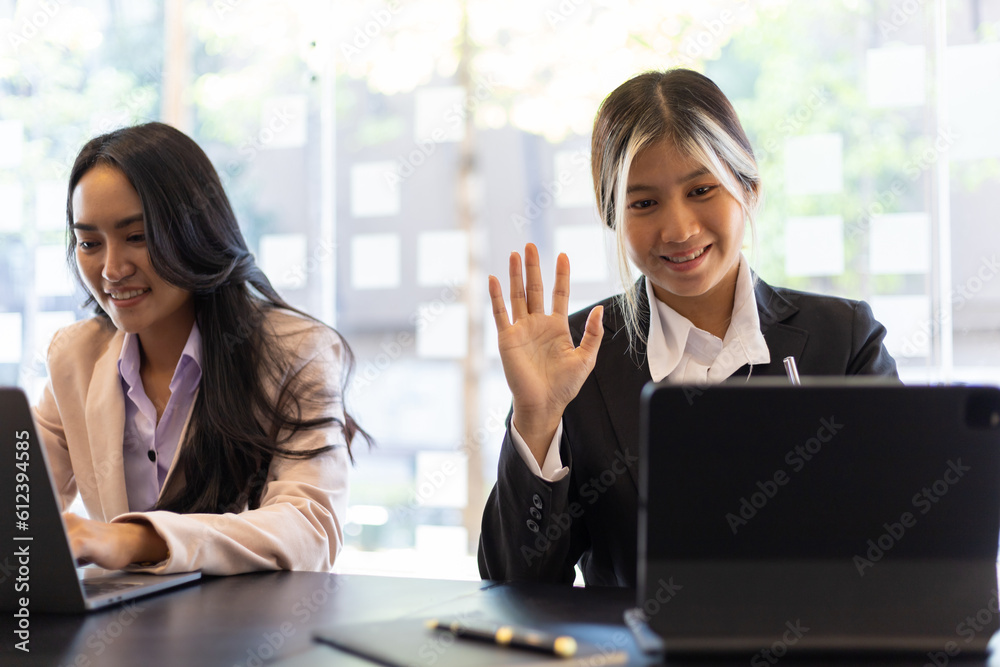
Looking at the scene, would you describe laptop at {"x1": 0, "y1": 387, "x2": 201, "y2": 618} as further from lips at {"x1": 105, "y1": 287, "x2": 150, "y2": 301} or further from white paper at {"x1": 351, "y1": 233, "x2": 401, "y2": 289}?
white paper at {"x1": 351, "y1": 233, "x2": 401, "y2": 289}

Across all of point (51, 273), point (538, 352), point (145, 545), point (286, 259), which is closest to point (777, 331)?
point (538, 352)

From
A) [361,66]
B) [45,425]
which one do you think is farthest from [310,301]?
[45,425]

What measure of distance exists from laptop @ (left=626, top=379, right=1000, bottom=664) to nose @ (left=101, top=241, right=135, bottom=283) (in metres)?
1.21

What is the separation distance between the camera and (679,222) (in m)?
1.39

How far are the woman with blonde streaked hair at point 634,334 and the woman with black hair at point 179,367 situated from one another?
400 millimetres

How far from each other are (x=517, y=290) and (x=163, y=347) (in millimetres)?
838

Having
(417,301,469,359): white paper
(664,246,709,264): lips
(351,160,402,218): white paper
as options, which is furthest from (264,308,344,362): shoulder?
(351,160,402,218): white paper

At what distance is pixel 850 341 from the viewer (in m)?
1.42

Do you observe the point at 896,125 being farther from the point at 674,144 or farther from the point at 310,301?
the point at 310,301

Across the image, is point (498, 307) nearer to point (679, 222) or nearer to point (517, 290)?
point (517, 290)

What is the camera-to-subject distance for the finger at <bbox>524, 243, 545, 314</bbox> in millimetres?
1337

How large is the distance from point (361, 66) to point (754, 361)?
7.85 feet

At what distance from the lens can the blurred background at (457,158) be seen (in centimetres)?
274

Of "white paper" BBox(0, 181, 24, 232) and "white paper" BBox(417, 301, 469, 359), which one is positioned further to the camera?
"white paper" BBox(0, 181, 24, 232)
